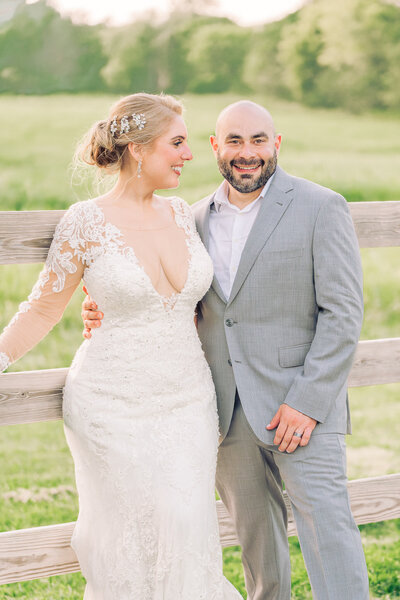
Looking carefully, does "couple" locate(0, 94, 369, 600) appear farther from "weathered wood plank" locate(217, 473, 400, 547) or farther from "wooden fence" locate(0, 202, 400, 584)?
"weathered wood plank" locate(217, 473, 400, 547)

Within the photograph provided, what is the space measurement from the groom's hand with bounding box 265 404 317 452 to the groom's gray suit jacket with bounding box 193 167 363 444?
0.03m

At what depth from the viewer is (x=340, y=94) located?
1298cm

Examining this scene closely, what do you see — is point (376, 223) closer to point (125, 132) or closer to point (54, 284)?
point (125, 132)

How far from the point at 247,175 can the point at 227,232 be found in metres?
0.24

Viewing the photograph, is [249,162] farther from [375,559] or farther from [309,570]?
[375,559]

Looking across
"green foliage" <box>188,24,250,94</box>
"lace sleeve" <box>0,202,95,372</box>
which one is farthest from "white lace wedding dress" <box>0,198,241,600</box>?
"green foliage" <box>188,24,250,94</box>

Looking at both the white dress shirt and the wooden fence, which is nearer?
the wooden fence

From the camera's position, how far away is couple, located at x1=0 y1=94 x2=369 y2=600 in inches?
105

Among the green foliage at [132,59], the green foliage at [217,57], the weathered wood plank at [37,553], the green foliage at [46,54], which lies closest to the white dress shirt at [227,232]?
the weathered wood plank at [37,553]

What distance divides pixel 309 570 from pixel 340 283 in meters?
1.02

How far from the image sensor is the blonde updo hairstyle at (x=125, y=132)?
283cm

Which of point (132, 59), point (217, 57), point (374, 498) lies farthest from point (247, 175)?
point (217, 57)

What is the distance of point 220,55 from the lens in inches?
→ 488

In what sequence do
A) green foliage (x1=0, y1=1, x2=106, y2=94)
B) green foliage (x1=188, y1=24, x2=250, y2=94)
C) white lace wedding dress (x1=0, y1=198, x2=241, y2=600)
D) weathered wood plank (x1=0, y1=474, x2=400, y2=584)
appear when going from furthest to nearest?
green foliage (x1=188, y1=24, x2=250, y2=94) < green foliage (x1=0, y1=1, x2=106, y2=94) < weathered wood plank (x1=0, y1=474, x2=400, y2=584) < white lace wedding dress (x1=0, y1=198, x2=241, y2=600)
